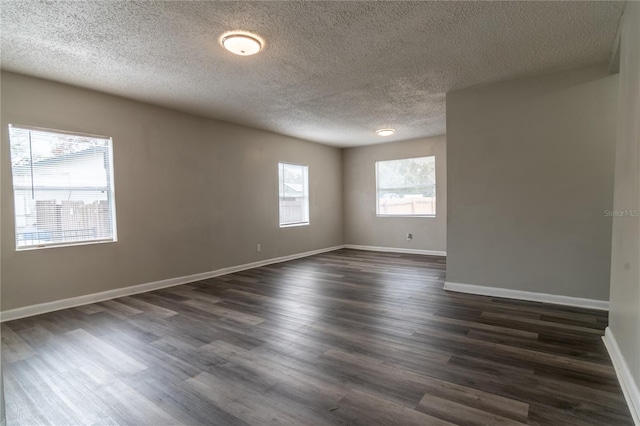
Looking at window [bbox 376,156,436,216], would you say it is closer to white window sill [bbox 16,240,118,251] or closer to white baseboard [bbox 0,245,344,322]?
white baseboard [bbox 0,245,344,322]

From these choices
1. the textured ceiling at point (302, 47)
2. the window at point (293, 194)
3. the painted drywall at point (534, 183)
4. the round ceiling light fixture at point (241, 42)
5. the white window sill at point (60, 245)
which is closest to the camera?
the textured ceiling at point (302, 47)

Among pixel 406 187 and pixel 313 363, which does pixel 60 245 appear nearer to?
pixel 313 363

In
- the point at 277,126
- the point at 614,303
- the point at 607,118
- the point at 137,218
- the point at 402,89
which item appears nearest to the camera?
the point at 614,303

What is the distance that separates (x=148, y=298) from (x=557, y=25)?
16.9ft

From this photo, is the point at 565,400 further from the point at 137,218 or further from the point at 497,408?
the point at 137,218

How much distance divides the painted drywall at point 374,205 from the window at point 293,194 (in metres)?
1.46

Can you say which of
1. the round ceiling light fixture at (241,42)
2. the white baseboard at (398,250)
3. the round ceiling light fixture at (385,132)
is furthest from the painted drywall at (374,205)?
the round ceiling light fixture at (241,42)

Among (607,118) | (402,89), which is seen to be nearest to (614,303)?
(607,118)

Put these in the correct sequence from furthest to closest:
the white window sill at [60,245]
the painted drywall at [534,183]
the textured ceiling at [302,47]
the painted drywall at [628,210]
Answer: the white window sill at [60,245], the painted drywall at [534,183], the textured ceiling at [302,47], the painted drywall at [628,210]

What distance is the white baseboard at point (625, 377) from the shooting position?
5.57 feet

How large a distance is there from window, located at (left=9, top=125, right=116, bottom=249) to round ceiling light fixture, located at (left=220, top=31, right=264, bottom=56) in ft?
7.97

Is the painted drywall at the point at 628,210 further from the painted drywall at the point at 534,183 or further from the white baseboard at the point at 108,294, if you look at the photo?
the white baseboard at the point at 108,294

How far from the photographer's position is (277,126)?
5.90 m

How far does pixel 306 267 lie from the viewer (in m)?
5.91
